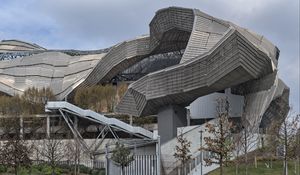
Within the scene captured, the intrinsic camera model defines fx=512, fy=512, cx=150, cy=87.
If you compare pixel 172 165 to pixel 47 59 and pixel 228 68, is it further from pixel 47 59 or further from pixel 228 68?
pixel 47 59

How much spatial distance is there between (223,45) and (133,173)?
16145 millimetres

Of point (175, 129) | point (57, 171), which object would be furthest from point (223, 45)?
point (57, 171)

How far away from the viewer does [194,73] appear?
2267 inches

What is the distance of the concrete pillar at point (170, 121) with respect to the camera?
64438 mm

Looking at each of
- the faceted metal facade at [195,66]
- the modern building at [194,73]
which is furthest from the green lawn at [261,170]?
the faceted metal facade at [195,66]

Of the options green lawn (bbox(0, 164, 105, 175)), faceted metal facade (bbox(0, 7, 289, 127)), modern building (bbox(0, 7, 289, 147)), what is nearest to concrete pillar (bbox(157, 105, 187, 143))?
modern building (bbox(0, 7, 289, 147))

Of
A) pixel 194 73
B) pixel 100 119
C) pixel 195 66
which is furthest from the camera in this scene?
pixel 100 119

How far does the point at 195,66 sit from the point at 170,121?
1044 centimetres

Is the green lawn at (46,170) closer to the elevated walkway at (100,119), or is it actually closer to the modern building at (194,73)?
the modern building at (194,73)

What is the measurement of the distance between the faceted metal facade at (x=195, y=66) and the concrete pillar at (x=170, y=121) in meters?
0.92

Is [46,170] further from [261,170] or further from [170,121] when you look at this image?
[261,170]

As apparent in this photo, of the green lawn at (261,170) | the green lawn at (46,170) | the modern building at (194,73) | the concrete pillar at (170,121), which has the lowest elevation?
the green lawn at (46,170)

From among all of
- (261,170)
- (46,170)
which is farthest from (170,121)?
(261,170)

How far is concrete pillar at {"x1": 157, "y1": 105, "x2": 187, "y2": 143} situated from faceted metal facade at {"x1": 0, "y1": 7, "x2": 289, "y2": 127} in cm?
92
